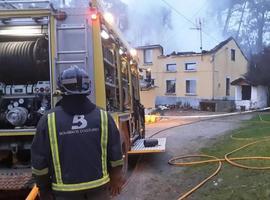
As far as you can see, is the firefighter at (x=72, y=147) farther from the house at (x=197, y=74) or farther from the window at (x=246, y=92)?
the window at (x=246, y=92)

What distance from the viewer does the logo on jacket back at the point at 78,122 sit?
3.17m

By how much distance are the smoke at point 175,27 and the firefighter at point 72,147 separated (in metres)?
42.8

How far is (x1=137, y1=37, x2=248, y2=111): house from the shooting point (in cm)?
3566

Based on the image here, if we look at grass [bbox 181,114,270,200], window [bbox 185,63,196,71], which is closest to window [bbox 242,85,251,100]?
window [bbox 185,63,196,71]

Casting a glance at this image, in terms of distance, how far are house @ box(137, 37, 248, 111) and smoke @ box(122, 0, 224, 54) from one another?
7.48 meters

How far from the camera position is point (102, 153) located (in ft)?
10.8

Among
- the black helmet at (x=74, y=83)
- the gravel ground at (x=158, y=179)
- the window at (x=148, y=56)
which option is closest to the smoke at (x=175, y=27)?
the window at (x=148, y=56)

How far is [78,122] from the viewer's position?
3180 mm

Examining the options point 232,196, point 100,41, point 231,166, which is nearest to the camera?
point 100,41

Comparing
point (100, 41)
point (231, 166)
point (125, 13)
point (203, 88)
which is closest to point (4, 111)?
point (100, 41)

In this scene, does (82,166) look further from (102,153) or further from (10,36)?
(10,36)

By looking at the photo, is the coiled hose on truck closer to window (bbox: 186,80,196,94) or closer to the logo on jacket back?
the logo on jacket back

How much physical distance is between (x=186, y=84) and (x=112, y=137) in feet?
112

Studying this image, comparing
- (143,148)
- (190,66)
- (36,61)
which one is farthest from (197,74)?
(36,61)
